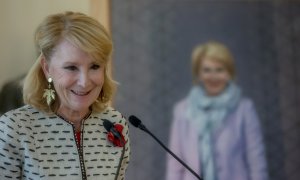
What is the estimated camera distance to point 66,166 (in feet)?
4.42

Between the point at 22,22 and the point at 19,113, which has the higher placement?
the point at 22,22

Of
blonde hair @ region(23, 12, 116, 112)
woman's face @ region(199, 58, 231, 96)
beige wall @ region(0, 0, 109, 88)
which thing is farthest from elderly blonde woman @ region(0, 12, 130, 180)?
woman's face @ region(199, 58, 231, 96)

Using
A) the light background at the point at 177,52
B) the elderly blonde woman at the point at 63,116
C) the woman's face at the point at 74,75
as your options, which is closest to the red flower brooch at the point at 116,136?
the elderly blonde woman at the point at 63,116

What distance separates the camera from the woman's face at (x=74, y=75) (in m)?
1.33

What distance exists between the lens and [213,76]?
218cm

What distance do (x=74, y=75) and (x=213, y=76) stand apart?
973 millimetres

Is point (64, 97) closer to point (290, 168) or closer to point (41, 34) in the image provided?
point (41, 34)

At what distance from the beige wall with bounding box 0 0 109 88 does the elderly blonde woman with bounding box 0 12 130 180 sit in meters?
0.66

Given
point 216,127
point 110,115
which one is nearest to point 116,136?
point 110,115

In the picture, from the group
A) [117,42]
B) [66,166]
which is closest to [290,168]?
[117,42]

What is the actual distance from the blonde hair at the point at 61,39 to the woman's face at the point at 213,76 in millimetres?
845

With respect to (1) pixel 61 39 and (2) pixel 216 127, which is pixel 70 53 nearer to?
(1) pixel 61 39

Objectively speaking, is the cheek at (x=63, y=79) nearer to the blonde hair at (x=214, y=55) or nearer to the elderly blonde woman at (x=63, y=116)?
the elderly blonde woman at (x=63, y=116)

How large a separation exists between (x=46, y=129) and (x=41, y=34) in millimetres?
274
